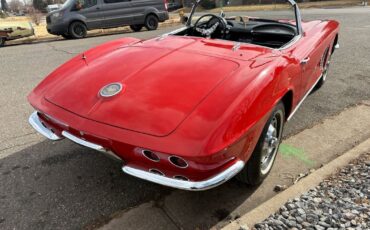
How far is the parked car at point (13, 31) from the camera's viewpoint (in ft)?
36.4

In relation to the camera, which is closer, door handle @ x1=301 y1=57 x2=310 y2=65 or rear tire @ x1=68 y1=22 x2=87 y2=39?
door handle @ x1=301 y1=57 x2=310 y2=65

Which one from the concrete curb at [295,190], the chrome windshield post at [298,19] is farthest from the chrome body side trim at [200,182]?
the chrome windshield post at [298,19]

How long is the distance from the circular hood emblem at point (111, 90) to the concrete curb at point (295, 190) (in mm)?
1216

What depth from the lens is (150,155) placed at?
6.69 ft

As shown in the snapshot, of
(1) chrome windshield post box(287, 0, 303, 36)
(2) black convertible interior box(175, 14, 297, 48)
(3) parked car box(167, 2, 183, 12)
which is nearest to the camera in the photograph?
(1) chrome windshield post box(287, 0, 303, 36)

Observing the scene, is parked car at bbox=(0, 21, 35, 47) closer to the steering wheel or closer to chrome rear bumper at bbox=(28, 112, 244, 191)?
the steering wheel

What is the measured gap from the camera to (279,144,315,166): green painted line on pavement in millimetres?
3148

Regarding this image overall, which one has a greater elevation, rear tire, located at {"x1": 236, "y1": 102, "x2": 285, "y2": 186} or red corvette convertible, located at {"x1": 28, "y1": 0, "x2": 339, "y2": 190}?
red corvette convertible, located at {"x1": 28, "y1": 0, "x2": 339, "y2": 190}

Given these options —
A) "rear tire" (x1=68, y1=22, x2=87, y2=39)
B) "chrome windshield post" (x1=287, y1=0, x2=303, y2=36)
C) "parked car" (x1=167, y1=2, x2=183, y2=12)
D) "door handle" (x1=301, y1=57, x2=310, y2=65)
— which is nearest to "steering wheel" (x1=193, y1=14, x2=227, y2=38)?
"chrome windshield post" (x1=287, y1=0, x2=303, y2=36)

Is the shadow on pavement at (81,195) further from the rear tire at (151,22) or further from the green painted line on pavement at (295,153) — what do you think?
the rear tire at (151,22)


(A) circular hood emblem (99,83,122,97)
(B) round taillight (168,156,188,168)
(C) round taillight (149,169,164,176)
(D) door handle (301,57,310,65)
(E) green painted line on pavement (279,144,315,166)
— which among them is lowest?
(E) green painted line on pavement (279,144,315,166)

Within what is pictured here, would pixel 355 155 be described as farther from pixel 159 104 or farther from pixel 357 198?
pixel 159 104

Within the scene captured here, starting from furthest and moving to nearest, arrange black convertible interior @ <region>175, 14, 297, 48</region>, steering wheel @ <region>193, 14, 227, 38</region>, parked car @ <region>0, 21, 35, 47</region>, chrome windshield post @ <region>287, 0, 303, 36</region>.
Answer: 1. parked car @ <region>0, 21, 35, 47</region>
2. steering wheel @ <region>193, 14, 227, 38</region>
3. black convertible interior @ <region>175, 14, 297, 48</region>
4. chrome windshield post @ <region>287, 0, 303, 36</region>

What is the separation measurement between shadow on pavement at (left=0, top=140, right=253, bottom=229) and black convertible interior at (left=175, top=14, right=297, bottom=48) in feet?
6.04
